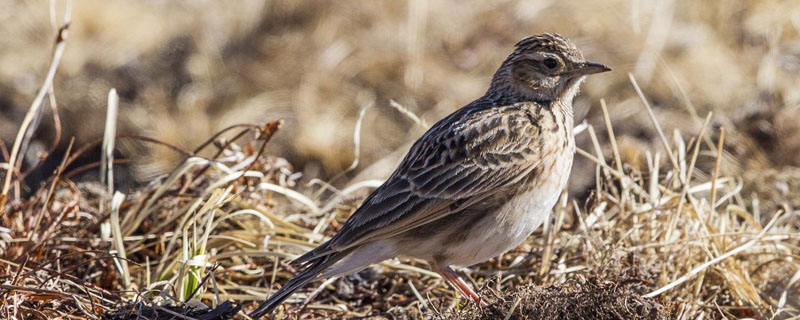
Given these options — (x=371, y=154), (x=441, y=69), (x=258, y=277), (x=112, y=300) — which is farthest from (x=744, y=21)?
(x=112, y=300)

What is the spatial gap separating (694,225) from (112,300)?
3.07 m

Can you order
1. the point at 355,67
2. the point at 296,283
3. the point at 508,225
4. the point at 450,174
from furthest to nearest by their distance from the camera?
the point at 355,67 → the point at 450,174 → the point at 508,225 → the point at 296,283

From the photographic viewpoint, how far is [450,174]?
445 centimetres

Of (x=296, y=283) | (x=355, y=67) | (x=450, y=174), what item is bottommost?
(x=355, y=67)

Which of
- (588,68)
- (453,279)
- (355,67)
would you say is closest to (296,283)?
(453,279)

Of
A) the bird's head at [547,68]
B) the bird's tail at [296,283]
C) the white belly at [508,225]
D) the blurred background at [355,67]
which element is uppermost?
the bird's head at [547,68]

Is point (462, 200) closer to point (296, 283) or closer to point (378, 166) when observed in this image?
point (296, 283)

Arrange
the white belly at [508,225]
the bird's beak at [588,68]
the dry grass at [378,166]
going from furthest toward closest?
1. the bird's beak at [588,68]
2. the dry grass at [378,166]
3. the white belly at [508,225]

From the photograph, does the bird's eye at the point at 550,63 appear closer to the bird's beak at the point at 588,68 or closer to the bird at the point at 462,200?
the bird's beak at the point at 588,68

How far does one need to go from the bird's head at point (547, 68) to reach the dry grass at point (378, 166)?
0.50 metres

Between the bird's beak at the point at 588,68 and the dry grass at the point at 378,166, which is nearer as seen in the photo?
the dry grass at the point at 378,166

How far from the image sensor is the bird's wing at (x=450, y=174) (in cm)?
434

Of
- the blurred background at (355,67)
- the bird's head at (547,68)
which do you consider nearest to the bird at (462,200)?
the bird's head at (547,68)

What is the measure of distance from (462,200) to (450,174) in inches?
5.8
